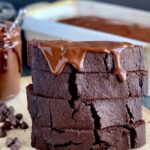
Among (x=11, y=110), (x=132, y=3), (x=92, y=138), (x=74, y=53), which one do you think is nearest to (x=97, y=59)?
(x=74, y=53)

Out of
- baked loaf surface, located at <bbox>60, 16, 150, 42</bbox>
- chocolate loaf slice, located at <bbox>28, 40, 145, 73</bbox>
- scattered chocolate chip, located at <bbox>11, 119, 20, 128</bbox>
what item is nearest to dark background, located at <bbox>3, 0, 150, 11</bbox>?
baked loaf surface, located at <bbox>60, 16, 150, 42</bbox>

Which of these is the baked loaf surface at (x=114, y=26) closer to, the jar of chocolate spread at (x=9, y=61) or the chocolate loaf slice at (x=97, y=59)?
the jar of chocolate spread at (x=9, y=61)

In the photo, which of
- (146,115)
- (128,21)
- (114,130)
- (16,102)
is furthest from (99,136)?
(128,21)

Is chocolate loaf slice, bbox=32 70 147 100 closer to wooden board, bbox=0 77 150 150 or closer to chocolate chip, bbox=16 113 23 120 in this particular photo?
wooden board, bbox=0 77 150 150

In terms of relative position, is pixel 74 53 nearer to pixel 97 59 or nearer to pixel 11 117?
pixel 97 59

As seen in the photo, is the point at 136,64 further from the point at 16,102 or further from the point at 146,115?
the point at 16,102

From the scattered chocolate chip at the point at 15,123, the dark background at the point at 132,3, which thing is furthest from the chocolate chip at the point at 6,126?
the dark background at the point at 132,3
